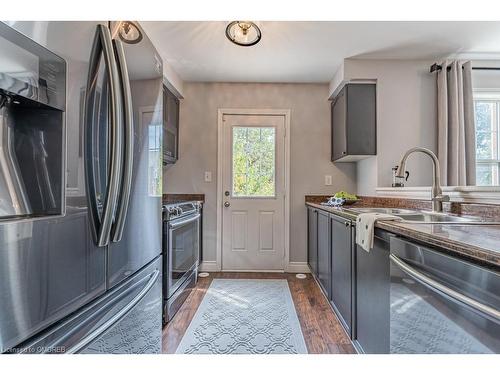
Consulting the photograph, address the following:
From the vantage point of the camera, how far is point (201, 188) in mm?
3291

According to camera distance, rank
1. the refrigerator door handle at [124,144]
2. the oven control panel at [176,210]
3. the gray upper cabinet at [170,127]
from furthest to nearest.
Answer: the gray upper cabinet at [170,127] → the oven control panel at [176,210] → the refrigerator door handle at [124,144]

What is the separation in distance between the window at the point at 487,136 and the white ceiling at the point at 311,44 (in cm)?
42

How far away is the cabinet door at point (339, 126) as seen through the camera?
109 inches

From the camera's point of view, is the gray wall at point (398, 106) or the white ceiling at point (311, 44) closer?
the white ceiling at point (311, 44)

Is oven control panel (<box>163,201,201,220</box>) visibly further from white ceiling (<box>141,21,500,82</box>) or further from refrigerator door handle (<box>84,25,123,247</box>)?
white ceiling (<box>141,21,500,82</box>)

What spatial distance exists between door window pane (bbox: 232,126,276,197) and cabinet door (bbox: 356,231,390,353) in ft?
6.05

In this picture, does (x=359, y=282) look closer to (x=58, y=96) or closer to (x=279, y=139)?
(x=58, y=96)

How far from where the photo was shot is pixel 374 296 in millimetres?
1318

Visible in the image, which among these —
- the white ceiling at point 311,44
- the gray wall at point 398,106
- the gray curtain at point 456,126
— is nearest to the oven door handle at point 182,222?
the white ceiling at point 311,44

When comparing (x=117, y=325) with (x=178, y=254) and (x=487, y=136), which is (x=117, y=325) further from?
(x=487, y=136)

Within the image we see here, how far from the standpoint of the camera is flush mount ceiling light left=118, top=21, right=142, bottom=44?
0.92 metres

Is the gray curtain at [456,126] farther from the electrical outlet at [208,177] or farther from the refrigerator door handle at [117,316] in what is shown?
the refrigerator door handle at [117,316]
